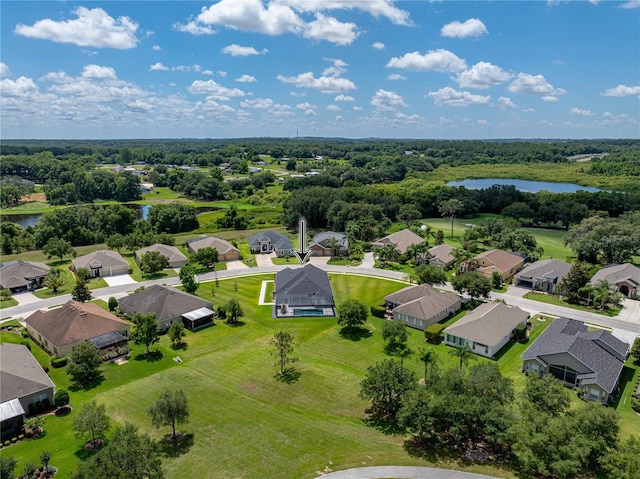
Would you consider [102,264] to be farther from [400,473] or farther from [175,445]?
[400,473]

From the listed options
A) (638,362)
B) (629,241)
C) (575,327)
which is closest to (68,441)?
(575,327)

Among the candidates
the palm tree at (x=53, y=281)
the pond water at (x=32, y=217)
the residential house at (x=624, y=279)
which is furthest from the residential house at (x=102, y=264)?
the residential house at (x=624, y=279)

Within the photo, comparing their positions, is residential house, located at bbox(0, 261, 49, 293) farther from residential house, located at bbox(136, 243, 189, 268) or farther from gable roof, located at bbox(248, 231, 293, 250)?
gable roof, located at bbox(248, 231, 293, 250)

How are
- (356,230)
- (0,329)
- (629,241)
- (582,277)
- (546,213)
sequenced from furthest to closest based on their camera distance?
(546,213), (356,230), (629,241), (582,277), (0,329)

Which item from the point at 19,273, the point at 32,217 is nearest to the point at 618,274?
the point at 19,273

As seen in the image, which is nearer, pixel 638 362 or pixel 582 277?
pixel 638 362

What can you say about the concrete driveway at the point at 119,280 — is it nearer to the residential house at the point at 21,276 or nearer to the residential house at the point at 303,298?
the residential house at the point at 21,276

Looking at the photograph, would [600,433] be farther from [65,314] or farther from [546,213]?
[546,213]
